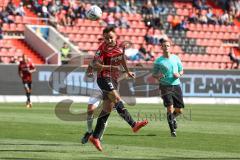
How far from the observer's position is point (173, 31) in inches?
1959

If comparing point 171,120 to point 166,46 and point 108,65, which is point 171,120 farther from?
point 108,65

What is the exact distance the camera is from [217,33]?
51.7m

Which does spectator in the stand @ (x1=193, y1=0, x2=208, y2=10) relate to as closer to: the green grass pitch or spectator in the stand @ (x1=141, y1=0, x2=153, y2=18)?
spectator in the stand @ (x1=141, y1=0, x2=153, y2=18)

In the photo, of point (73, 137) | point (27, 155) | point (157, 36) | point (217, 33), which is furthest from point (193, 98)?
point (27, 155)

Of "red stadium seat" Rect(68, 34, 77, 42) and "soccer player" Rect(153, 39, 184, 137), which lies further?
"red stadium seat" Rect(68, 34, 77, 42)

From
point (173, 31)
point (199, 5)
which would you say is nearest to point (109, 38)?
point (173, 31)

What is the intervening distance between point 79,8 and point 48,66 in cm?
849

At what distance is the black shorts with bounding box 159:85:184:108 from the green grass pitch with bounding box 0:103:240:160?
75cm

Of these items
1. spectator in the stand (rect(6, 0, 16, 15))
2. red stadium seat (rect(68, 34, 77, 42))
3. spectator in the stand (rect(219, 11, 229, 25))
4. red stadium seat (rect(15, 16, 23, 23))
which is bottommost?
red stadium seat (rect(68, 34, 77, 42))

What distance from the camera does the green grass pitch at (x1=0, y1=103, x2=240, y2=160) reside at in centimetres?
1366

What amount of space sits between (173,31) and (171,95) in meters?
30.7

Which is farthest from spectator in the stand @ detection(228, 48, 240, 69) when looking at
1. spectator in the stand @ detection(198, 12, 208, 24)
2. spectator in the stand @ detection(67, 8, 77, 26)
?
spectator in the stand @ detection(67, 8, 77, 26)

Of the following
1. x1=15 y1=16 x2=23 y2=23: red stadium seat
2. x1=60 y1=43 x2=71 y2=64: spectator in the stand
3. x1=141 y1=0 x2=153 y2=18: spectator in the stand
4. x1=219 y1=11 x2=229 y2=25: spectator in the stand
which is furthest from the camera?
x1=219 y1=11 x2=229 y2=25: spectator in the stand

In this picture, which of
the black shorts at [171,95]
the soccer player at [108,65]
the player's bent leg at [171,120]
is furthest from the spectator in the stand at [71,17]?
the soccer player at [108,65]
